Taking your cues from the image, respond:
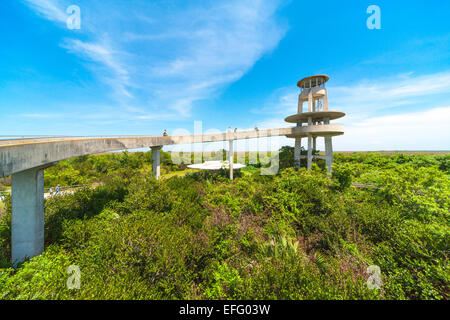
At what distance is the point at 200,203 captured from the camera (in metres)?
15.0

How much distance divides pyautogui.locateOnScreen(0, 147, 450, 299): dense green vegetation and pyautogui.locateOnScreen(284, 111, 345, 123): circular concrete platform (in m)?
10.9

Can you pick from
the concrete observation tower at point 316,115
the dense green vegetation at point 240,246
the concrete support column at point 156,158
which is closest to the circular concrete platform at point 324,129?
the concrete observation tower at point 316,115

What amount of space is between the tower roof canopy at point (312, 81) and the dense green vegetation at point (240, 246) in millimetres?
15695

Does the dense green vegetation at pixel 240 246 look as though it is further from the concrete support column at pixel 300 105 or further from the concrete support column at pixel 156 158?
the concrete support column at pixel 300 105

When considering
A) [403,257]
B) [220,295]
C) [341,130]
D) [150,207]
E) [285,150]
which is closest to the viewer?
[220,295]

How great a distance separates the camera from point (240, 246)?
388 inches

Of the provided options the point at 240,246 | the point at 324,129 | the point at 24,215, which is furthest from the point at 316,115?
the point at 24,215

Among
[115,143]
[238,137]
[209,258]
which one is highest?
[238,137]

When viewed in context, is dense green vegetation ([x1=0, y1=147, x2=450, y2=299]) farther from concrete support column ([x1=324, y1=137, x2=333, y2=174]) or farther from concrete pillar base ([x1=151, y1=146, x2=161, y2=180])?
concrete support column ([x1=324, y1=137, x2=333, y2=174])

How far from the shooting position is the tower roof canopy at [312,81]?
2369 cm

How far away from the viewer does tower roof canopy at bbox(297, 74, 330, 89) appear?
77.7 feet

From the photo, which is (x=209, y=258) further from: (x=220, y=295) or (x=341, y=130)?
(x=341, y=130)
